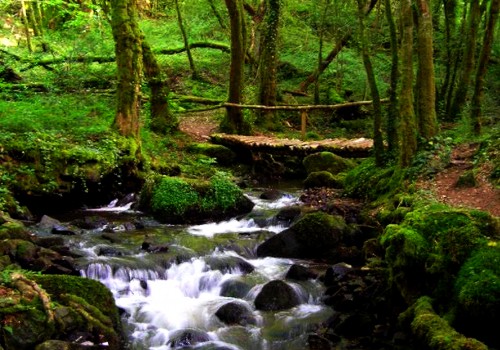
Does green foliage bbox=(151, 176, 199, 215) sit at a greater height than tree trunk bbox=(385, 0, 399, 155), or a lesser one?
lesser

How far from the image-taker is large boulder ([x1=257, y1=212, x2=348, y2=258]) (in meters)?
8.49

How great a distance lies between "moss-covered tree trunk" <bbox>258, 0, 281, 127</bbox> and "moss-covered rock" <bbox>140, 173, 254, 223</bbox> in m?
8.33

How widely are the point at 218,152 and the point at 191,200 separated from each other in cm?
541

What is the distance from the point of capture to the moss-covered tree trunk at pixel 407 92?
9.08 meters

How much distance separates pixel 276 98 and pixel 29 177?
1192 centimetres

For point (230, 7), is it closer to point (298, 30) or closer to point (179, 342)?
point (298, 30)

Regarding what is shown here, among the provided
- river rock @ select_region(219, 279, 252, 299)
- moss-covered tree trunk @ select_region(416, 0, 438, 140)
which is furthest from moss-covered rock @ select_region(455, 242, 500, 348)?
moss-covered tree trunk @ select_region(416, 0, 438, 140)

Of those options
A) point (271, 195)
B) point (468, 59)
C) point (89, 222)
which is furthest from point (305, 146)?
point (89, 222)

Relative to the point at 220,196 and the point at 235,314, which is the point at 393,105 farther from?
the point at 235,314

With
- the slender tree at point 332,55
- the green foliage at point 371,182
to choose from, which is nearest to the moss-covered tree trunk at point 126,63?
the green foliage at point 371,182

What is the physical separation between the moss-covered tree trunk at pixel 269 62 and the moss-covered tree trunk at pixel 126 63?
23.3 feet

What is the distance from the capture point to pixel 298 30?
77.7 feet

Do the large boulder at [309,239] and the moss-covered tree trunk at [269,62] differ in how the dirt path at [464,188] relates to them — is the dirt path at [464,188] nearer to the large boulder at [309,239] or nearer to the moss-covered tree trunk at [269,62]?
the large boulder at [309,239]

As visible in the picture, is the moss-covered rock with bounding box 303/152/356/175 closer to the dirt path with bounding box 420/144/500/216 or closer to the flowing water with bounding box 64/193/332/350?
the dirt path with bounding box 420/144/500/216
